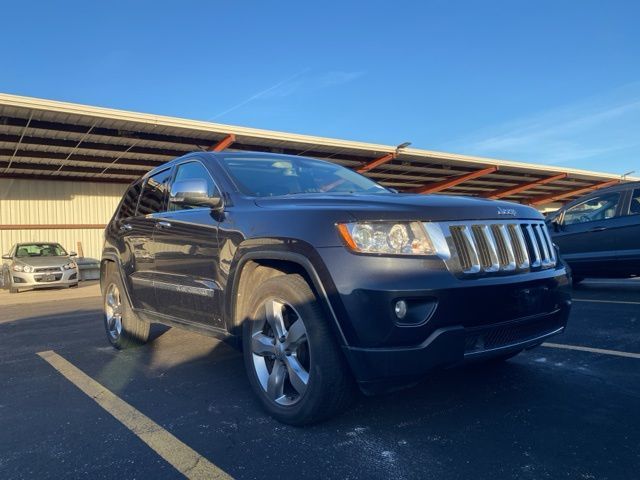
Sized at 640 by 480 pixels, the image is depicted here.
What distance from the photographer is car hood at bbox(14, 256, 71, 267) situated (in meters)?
15.0

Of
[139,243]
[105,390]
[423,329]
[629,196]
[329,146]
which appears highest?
[329,146]

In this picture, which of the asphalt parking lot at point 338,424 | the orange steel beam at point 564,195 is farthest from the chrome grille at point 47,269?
the orange steel beam at point 564,195

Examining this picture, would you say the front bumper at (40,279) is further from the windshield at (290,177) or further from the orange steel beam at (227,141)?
the windshield at (290,177)

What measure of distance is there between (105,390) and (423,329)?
2658mm

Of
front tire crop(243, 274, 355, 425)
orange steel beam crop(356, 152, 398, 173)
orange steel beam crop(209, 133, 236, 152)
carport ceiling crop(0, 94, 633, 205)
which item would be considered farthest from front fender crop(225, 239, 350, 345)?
orange steel beam crop(356, 152, 398, 173)

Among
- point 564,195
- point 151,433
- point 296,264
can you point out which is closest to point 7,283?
point 151,433

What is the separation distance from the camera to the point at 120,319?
17.6ft

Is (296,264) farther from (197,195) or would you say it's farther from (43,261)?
(43,261)

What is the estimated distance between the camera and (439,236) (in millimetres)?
2750

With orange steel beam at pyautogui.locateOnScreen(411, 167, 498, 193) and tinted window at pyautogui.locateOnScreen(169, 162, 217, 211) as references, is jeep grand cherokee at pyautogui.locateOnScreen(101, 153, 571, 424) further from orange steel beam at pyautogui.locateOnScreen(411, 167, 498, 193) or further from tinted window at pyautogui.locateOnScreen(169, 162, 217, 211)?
orange steel beam at pyautogui.locateOnScreen(411, 167, 498, 193)

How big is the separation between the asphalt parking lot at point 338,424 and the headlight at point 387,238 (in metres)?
1.03

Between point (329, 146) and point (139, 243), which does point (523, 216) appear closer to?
point (139, 243)

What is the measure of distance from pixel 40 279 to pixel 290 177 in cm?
1344

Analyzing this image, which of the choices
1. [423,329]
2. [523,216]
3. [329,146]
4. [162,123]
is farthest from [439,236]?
[329,146]
